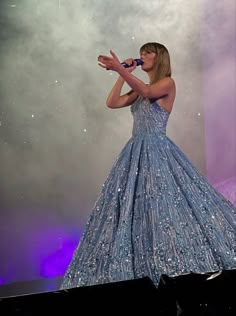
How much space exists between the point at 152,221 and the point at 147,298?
0.88 meters

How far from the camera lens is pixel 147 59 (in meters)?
2.71

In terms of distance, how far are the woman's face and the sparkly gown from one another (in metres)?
0.32

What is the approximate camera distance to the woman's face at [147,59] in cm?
268

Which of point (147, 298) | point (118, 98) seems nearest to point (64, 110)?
point (118, 98)

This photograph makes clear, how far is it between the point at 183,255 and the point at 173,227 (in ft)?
0.45

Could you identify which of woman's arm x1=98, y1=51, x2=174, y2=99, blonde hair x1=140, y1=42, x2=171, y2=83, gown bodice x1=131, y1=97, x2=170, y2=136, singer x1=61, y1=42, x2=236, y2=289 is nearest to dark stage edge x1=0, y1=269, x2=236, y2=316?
singer x1=61, y1=42, x2=236, y2=289

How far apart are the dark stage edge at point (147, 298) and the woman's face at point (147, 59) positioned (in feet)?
5.45

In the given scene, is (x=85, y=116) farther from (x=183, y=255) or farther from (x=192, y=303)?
(x=192, y=303)

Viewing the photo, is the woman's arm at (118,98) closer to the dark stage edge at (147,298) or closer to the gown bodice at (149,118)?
the gown bodice at (149,118)

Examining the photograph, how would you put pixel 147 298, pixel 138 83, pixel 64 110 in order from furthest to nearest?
1. pixel 64 110
2. pixel 138 83
3. pixel 147 298

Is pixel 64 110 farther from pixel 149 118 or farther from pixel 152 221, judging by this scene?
pixel 152 221

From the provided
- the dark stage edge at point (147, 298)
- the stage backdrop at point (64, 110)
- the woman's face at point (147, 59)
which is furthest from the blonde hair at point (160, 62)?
the dark stage edge at point (147, 298)

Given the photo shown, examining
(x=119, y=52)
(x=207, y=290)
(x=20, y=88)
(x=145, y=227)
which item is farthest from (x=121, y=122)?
(x=207, y=290)

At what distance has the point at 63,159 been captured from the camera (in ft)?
9.82
